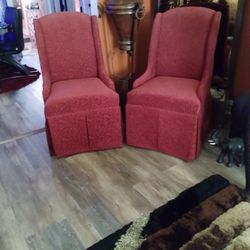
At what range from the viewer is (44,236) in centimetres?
155

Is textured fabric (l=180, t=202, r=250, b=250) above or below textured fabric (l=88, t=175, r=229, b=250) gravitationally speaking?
above

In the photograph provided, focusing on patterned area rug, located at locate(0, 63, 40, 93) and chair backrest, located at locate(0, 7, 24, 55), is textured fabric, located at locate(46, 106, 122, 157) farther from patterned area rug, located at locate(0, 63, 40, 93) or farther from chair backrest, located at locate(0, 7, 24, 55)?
chair backrest, located at locate(0, 7, 24, 55)

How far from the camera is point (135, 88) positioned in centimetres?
219

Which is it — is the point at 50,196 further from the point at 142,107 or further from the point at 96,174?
the point at 142,107

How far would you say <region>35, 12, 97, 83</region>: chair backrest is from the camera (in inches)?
88.0

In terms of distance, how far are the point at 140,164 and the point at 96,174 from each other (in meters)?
0.34

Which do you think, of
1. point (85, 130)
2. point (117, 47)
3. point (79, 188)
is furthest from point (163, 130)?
point (117, 47)

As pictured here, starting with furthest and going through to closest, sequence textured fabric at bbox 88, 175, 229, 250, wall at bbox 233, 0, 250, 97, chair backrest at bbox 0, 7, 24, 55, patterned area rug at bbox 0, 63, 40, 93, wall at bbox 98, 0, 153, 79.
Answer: chair backrest at bbox 0, 7, 24, 55, patterned area rug at bbox 0, 63, 40, 93, wall at bbox 98, 0, 153, 79, wall at bbox 233, 0, 250, 97, textured fabric at bbox 88, 175, 229, 250

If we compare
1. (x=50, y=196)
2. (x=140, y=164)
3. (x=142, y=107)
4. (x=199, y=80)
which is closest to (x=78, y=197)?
(x=50, y=196)

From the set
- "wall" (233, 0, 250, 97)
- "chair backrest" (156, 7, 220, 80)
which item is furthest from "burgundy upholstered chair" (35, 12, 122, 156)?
"wall" (233, 0, 250, 97)

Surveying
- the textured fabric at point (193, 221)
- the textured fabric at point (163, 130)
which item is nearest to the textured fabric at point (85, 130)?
the textured fabric at point (163, 130)

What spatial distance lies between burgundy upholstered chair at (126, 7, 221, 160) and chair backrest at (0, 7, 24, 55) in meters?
2.30

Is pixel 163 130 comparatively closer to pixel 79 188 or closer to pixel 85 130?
pixel 85 130

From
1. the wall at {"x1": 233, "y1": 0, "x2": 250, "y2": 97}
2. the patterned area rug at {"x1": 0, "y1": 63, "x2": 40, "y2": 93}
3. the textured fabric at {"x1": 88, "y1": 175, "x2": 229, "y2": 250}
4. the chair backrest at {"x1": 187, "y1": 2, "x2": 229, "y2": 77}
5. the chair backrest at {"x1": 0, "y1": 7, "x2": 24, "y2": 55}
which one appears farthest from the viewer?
the chair backrest at {"x1": 0, "y1": 7, "x2": 24, "y2": 55}
